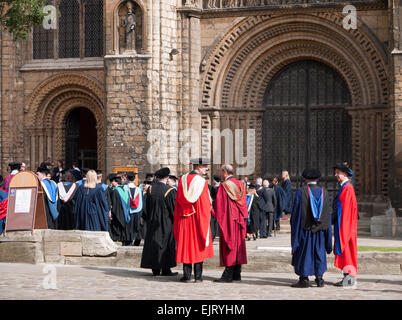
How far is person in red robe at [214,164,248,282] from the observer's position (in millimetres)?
12219

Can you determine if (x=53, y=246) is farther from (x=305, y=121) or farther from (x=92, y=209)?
(x=305, y=121)

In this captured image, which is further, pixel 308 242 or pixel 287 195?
pixel 287 195

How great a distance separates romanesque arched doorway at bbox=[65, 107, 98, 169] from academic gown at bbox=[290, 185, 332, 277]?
15.5 m

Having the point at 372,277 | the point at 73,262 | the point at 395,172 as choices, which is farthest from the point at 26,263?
the point at 395,172

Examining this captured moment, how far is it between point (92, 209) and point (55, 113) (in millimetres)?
10887

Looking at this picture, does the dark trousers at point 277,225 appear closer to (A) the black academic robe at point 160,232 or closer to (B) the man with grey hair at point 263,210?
(B) the man with grey hair at point 263,210

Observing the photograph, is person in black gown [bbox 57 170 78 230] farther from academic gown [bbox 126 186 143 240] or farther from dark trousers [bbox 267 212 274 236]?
dark trousers [bbox 267 212 274 236]

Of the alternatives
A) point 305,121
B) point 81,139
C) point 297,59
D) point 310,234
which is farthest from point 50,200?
point 81,139

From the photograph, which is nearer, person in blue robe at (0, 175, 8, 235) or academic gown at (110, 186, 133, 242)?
person in blue robe at (0, 175, 8, 235)

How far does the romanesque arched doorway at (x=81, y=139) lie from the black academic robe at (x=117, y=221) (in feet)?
31.3

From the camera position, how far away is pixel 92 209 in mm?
15805

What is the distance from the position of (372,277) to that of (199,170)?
3017mm

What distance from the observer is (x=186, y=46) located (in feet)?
78.0

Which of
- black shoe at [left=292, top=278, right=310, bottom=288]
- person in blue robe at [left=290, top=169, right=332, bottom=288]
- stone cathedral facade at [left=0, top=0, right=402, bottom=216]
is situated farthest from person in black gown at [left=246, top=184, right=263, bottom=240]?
black shoe at [left=292, top=278, right=310, bottom=288]
